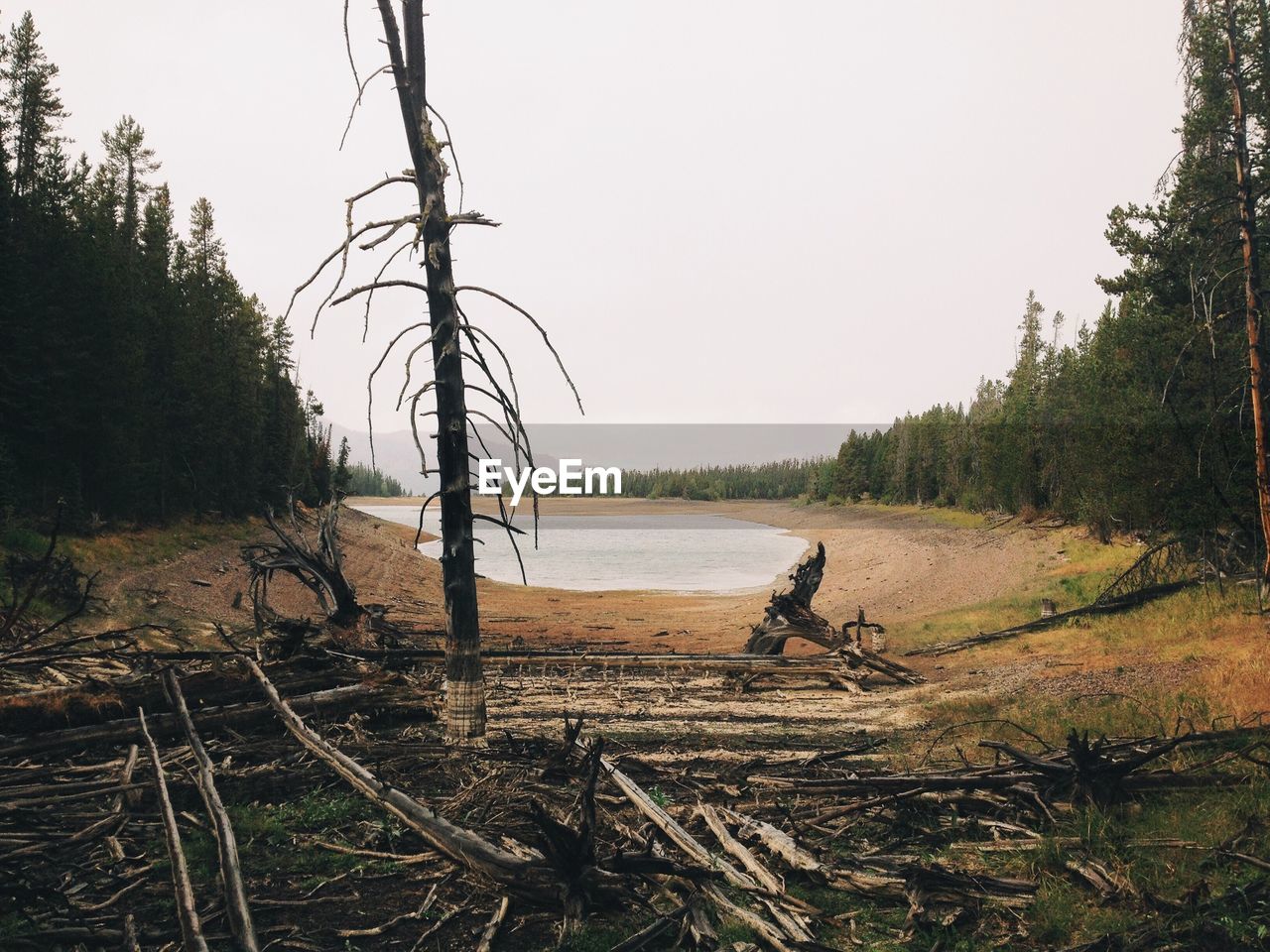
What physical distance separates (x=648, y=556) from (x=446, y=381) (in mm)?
55088

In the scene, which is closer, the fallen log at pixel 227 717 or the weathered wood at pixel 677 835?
the weathered wood at pixel 677 835

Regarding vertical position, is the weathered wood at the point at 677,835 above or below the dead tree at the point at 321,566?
below

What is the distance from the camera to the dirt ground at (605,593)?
80.5 ft

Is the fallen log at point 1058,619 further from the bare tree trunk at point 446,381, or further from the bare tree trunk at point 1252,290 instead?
the bare tree trunk at point 446,381

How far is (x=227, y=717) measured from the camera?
790cm

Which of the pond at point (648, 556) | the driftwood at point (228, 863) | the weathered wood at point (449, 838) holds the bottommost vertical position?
the pond at point (648, 556)

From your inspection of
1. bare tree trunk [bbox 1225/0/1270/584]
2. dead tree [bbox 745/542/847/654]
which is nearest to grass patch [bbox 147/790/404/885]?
dead tree [bbox 745/542/847/654]

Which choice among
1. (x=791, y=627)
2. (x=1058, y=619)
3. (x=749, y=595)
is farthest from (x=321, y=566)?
(x=749, y=595)

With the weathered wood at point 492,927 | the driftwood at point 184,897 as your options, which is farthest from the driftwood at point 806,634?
the driftwood at point 184,897

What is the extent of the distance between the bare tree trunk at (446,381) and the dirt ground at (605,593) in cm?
1264

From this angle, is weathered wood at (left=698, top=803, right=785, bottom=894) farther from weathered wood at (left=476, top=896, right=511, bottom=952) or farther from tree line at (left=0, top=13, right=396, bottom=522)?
tree line at (left=0, top=13, right=396, bottom=522)

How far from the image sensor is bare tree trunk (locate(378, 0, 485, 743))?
8.58m

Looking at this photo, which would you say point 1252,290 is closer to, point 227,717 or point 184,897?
point 227,717

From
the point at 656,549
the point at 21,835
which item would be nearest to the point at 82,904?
the point at 21,835
